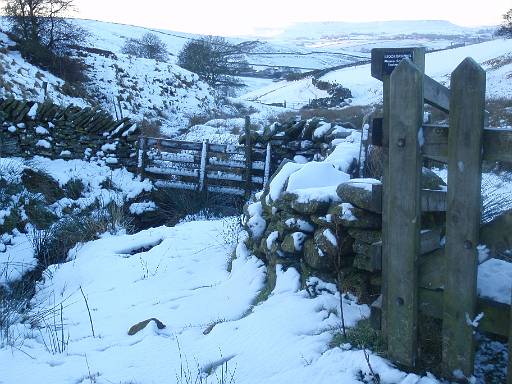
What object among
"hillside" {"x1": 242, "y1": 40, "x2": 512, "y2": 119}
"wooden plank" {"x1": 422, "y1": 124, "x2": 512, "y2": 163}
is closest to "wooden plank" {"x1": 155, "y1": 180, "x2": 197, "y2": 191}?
"wooden plank" {"x1": 422, "y1": 124, "x2": 512, "y2": 163}

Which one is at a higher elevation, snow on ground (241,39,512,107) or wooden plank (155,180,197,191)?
snow on ground (241,39,512,107)

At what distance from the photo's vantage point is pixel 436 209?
124 inches

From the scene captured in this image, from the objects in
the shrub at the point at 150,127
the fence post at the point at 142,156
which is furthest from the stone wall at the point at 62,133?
the shrub at the point at 150,127

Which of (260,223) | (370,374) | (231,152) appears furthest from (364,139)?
(231,152)

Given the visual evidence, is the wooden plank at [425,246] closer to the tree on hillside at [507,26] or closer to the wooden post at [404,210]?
the wooden post at [404,210]

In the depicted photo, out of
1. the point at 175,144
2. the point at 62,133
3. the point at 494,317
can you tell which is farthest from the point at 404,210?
the point at 62,133

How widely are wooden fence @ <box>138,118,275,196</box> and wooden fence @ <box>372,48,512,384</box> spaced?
8890 millimetres

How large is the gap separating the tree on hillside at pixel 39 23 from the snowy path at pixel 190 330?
23.8 m

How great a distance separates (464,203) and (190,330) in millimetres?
2460

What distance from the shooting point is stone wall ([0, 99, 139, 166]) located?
38.2 ft

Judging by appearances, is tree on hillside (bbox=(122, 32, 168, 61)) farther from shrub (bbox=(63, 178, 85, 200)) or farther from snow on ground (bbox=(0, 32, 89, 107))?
shrub (bbox=(63, 178, 85, 200))

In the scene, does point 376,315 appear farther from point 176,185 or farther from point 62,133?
point 62,133

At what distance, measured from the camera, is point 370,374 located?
2932 mm

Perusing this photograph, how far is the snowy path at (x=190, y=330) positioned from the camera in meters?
3.32
